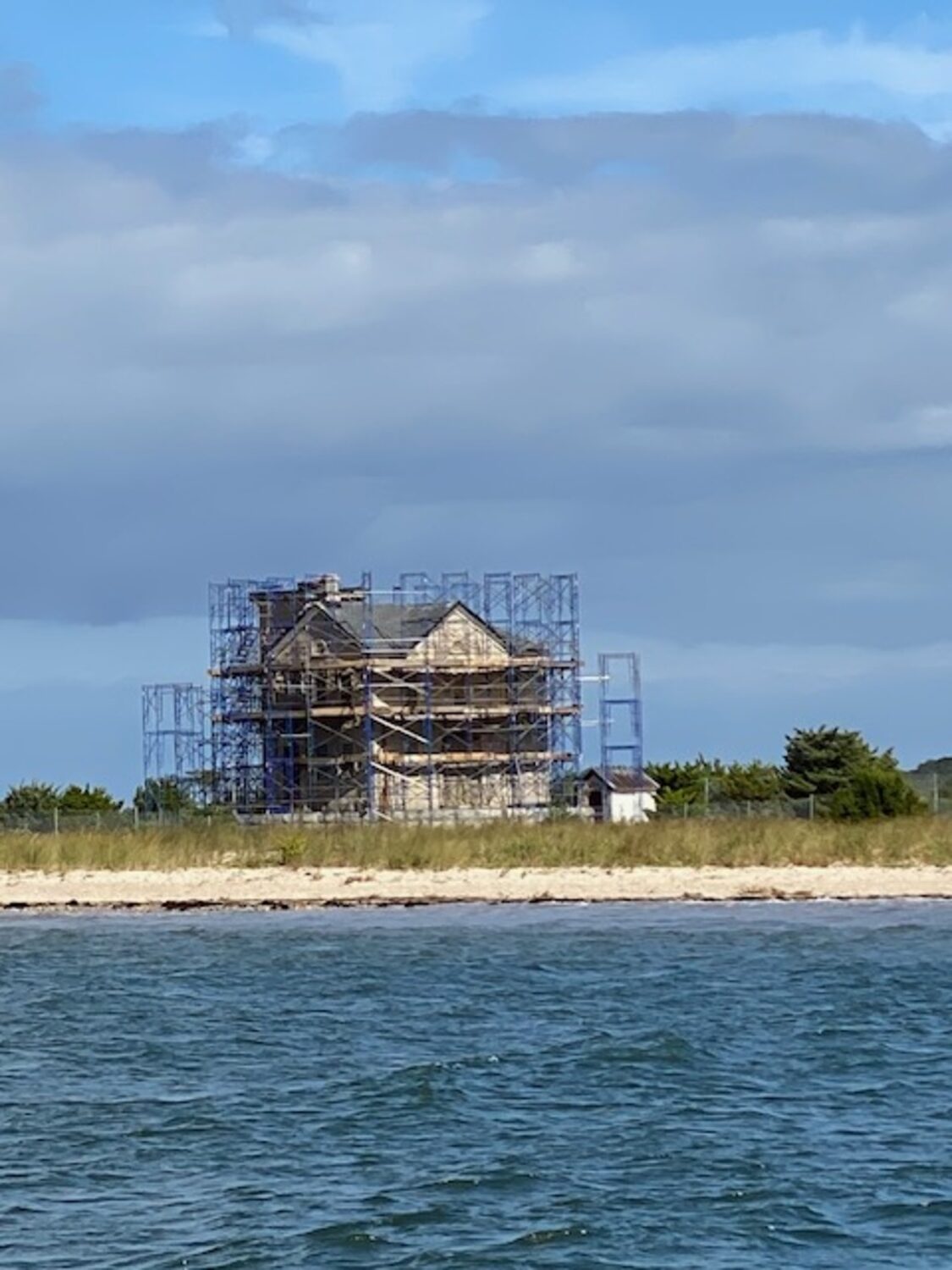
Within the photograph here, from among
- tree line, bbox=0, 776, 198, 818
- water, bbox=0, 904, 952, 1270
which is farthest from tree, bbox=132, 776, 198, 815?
water, bbox=0, 904, 952, 1270

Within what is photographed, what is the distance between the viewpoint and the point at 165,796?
75.8m

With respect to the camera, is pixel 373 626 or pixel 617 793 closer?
pixel 617 793

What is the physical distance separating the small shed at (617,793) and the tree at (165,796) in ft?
40.4

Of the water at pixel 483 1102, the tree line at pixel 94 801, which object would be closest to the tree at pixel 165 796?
the tree line at pixel 94 801

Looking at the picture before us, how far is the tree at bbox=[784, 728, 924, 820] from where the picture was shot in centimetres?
5300

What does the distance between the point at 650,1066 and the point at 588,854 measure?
84.1ft

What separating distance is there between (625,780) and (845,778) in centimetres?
1041

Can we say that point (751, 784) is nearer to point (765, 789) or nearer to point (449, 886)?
point (765, 789)

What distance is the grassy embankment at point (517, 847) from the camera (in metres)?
47.3

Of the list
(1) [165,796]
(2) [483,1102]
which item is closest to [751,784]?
(1) [165,796]

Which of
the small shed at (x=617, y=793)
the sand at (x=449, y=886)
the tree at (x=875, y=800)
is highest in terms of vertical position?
the small shed at (x=617, y=793)

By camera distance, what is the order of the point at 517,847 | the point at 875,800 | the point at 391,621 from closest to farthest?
the point at 517,847, the point at 875,800, the point at 391,621

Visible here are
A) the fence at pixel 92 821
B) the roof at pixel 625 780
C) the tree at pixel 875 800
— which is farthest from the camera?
the roof at pixel 625 780

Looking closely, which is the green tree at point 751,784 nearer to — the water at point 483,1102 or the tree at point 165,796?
the tree at point 165,796
